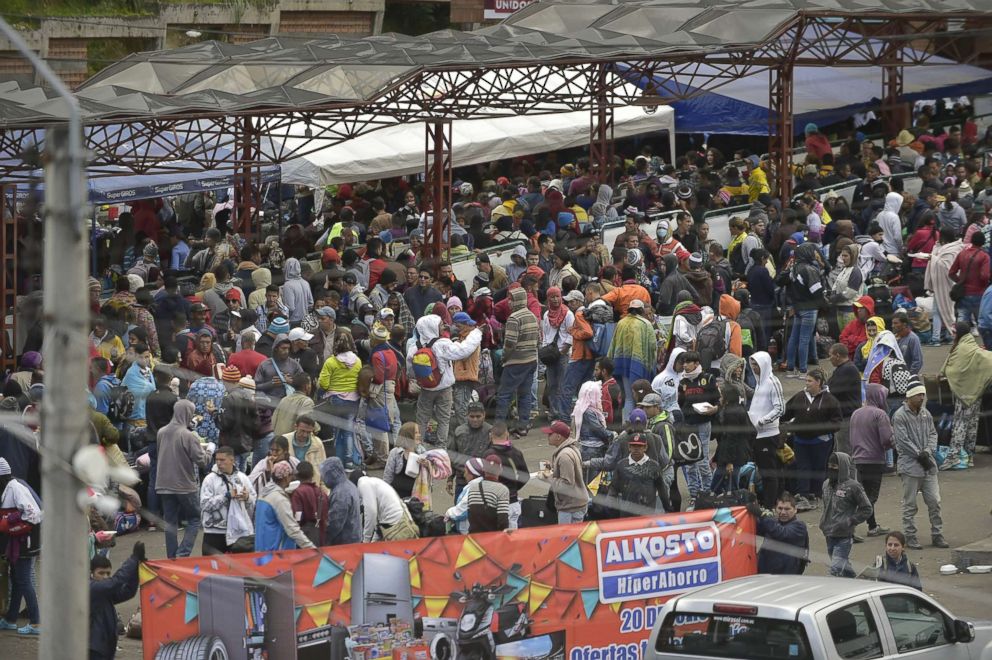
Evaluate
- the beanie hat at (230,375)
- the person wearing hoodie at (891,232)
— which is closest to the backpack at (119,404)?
the beanie hat at (230,375)

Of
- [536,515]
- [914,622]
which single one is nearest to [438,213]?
[536,515]

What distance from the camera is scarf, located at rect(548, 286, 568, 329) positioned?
1816 centimetres

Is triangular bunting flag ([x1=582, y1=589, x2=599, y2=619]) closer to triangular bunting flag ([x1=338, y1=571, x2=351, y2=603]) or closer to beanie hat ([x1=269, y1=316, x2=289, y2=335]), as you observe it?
triangular bunting flag ([x1=338, y1=571, x2=351, y2=603])

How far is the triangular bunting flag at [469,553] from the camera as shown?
1209 cm

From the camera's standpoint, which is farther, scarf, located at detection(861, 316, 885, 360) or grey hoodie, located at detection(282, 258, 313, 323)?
grey hoodie, located at detection(282, 258, 313, 323)

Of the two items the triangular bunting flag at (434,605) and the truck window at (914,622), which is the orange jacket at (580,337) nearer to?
the triangular bunting flag at (434,605)

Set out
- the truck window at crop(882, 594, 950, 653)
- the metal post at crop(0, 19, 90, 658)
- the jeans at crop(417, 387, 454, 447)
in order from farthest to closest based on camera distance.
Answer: the jeans at crop(417, 387, 454, 447), the truck window at crop(882, 594, 950, 653), the metal post at crop(0, 19, 90, 658)

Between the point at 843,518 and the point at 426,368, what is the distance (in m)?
5.24

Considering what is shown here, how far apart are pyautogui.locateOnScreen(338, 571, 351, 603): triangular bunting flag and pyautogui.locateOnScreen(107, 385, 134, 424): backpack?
4.85 m

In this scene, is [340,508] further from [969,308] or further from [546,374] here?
[969,308]

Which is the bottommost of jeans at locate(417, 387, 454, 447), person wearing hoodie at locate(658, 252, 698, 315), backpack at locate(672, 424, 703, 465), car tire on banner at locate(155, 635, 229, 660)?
car tire on banner at locate(155, 635, 229, 660)

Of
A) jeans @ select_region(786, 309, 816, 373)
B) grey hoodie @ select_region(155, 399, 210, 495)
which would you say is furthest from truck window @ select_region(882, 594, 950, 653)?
jeans @ select_region(786, 309, 816, 373)

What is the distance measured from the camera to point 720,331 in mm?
17203

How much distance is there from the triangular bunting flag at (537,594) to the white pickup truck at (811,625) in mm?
1562
